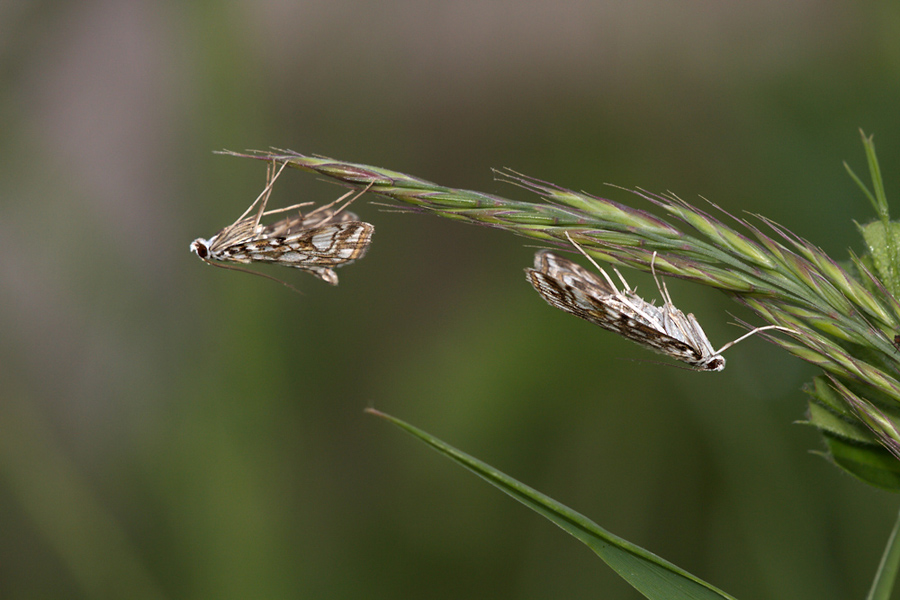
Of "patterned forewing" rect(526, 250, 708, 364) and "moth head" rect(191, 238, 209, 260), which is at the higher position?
"patterned forewing" rect(526, 250, 708, 364)

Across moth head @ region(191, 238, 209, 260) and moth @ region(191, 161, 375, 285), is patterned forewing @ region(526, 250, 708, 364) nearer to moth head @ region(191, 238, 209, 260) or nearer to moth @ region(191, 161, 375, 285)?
moth @ region(191, 161, 375, 285)

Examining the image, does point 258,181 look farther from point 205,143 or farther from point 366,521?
point 366,521

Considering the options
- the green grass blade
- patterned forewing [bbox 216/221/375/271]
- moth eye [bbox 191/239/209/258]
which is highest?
patterned forewing [bbox 216/221/375/271]

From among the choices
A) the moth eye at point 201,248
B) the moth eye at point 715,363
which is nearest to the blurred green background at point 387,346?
the moth eye at point 715,363

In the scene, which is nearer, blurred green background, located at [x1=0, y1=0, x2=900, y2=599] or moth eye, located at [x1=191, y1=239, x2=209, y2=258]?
moth eye, located at [x1=191, y1=239, x2=209, y2=258]

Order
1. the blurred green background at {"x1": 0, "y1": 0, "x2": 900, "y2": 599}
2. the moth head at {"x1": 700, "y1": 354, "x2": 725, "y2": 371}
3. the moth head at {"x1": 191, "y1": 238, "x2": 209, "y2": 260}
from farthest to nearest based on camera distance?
the blurred green background at {"x1": 0, "y1": 0, "x2": 900, "y2": 599} < the moth head at {"x1": 191, "y1": 238, "x2": 209, "y2": 260} < the moth head at {"x1": 700, "y1": 354, "x2": 725, "y2": 371}

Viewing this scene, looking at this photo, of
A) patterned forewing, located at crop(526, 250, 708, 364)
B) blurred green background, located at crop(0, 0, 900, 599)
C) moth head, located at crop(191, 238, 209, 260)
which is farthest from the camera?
blurred green background, located at crop(0, 0, 900, 599)

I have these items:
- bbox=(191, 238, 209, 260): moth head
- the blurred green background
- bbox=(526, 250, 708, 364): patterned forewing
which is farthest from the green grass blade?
the blurred green background

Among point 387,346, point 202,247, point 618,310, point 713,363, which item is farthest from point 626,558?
point 387,346
